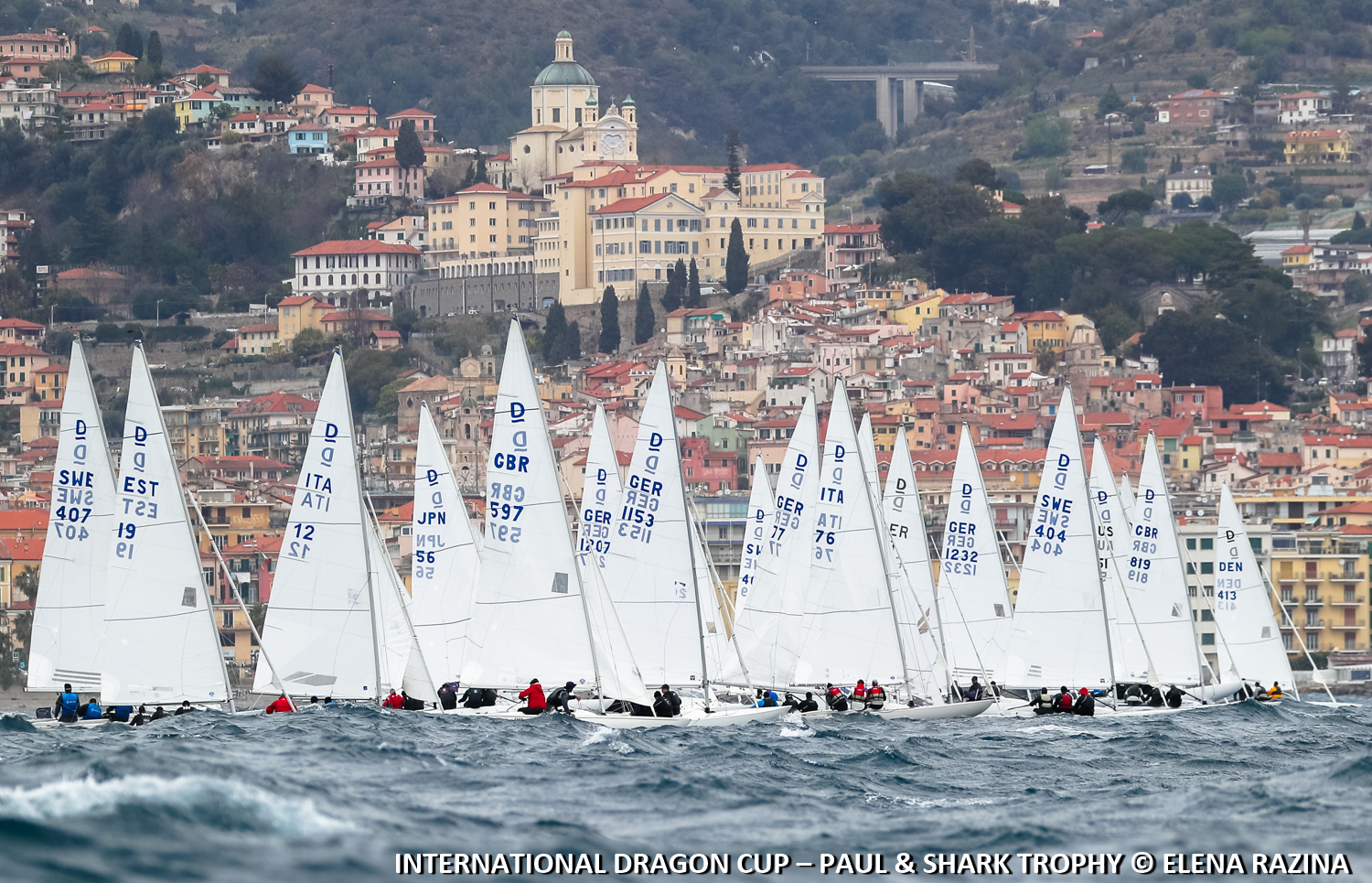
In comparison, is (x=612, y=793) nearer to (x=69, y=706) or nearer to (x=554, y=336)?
(x=69, y=706)

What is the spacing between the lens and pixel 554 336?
142m

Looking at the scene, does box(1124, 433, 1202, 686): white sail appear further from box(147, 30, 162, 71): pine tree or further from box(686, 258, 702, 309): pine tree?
box(147, 30, 162, 71): pine tree

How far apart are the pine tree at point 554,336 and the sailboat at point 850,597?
100294 millimetres

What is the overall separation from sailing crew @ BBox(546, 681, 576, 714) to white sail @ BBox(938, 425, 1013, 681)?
46.0 feet

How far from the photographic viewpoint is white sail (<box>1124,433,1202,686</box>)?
47.8m

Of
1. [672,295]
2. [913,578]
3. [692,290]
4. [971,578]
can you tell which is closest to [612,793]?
[913,578]

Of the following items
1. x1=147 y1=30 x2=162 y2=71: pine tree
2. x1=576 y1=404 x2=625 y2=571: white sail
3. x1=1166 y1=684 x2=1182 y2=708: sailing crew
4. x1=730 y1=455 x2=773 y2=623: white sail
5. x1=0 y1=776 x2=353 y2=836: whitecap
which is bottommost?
x1=1166 y1=684 x2=1182 y2=708: sailing crew

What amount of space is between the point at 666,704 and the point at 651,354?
103174 millimetres

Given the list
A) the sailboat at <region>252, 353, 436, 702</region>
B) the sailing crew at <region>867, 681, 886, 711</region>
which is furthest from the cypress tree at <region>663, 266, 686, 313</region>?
the sailboat at <region>252, 353, 436, 702</region>

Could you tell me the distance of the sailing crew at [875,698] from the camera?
39.3 meters

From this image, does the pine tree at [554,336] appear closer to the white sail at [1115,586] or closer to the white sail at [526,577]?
the white sail at [1115,586]

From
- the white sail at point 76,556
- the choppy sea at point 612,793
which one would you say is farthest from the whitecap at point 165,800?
the white sail at point 76,556

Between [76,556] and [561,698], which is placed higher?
[76,556]

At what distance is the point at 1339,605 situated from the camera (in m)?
90.2
